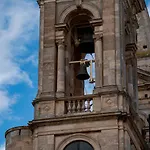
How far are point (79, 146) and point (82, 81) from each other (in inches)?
193

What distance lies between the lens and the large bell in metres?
38.8

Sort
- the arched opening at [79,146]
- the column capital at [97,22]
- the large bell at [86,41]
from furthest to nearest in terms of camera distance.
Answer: the large bell at [86,41] → the column capital at [97,22] → the arched opening at [79,146]

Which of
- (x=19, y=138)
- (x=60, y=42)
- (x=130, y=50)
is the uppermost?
(x=130, y=50)

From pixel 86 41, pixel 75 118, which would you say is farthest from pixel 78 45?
pixel 75 118

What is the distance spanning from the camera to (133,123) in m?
35.4

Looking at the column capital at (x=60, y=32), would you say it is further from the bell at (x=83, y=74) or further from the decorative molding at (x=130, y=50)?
the decorative molding at (x=130, y=50)

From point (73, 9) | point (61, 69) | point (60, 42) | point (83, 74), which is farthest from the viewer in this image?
point (73, 9)

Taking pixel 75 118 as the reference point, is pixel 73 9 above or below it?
above

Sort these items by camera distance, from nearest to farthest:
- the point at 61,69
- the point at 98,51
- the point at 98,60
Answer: the point at 98,60 → the point at 98,51 → the point at 61,69

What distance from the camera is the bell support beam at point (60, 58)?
36156 millimetres

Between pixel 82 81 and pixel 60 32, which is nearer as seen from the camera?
pixel 60 32

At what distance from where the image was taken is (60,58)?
36.8m

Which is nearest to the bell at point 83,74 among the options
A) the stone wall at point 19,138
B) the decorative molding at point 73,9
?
the decorative molding at point 73,9

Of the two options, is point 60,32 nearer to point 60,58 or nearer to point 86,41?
point 60,58
